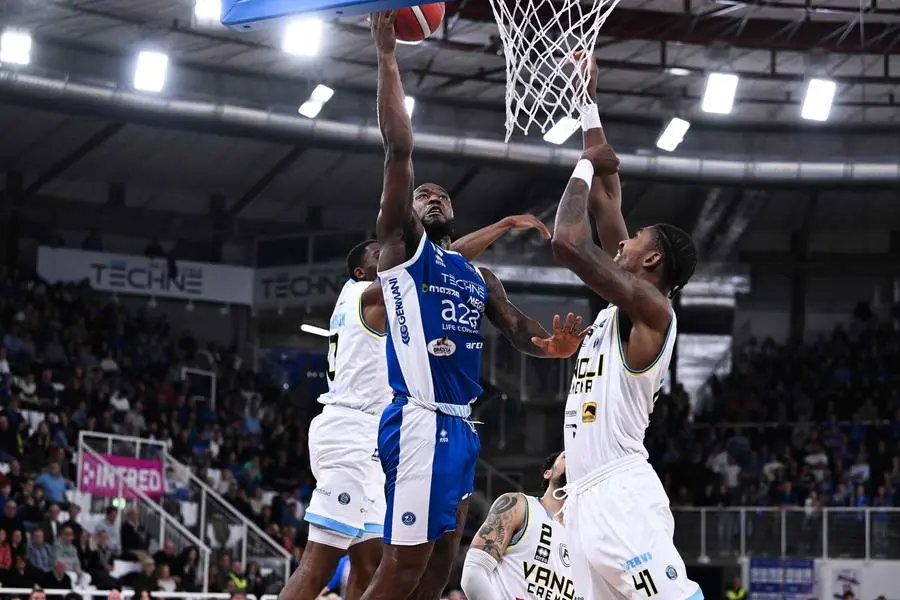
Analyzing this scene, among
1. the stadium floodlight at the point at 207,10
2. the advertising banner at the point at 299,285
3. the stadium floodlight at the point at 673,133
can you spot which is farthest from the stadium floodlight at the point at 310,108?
the stadium floodlight at the point at 673,133

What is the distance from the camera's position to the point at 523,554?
8.43 metres

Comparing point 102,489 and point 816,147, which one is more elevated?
point 816,147

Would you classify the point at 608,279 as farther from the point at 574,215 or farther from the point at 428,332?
the point at 428,332

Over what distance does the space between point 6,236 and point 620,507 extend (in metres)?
26.3

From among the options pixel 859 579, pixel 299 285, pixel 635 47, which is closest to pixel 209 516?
pixel 299 285

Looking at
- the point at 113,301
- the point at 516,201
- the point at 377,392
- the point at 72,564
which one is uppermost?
the point at 516,201

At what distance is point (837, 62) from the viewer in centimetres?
2686

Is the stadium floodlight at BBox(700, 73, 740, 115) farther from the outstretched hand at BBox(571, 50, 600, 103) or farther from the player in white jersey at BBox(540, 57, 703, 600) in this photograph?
the player in white jersey at BBox(540, 57, 703, 600)

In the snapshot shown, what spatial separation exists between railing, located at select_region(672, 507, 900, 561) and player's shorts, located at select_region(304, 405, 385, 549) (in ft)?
57.7

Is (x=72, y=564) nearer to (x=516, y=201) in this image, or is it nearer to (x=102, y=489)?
(x=102, y=489)

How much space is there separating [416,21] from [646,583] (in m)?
3.55

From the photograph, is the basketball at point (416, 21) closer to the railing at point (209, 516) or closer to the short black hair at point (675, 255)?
the short black hair at point (675, 255)

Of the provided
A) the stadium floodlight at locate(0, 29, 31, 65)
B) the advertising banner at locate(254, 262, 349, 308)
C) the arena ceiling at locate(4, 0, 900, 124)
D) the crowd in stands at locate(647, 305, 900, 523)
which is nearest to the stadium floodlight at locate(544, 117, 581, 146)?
the arena ceiling at locate(4, 0, 900, 124)

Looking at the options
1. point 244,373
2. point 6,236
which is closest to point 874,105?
point 244,373
